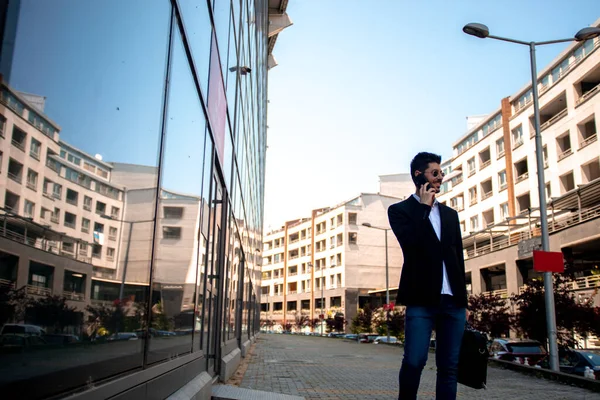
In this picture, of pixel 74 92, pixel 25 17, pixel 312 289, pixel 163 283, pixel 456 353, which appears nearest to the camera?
pixel 25 17

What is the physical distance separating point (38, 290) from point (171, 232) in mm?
2319

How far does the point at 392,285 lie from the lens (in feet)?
255

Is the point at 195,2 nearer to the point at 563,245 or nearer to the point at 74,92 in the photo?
the point at 74,92

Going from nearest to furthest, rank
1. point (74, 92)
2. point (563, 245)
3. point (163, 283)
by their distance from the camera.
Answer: point (74, 92)
point (163, 283)
point (563, 245)

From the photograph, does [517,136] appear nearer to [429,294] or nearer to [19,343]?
[429,294]

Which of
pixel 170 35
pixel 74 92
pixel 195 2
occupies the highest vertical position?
pixel 195 2

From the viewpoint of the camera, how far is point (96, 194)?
8.38ft

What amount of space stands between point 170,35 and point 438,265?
2.29 meters

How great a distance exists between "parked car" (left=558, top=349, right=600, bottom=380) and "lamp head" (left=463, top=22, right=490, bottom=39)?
8.01 meters

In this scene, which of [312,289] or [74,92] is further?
[312,289]

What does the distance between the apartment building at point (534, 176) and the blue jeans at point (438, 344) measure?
794 inches

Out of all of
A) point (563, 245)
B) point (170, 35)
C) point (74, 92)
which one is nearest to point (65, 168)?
point (74, 92)

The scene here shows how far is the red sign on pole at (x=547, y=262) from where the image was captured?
38.7 ft

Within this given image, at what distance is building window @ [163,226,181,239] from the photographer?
4.00 meters
